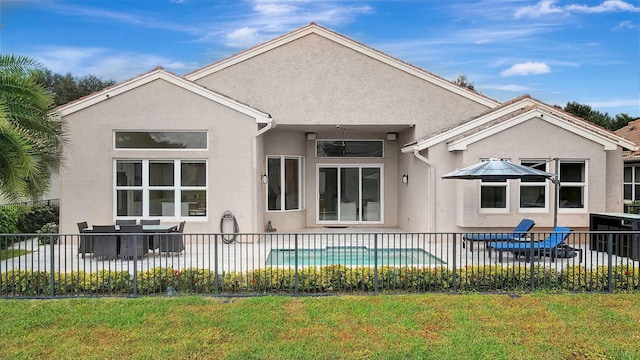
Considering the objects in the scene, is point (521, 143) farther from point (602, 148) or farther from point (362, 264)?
point (362, 264)

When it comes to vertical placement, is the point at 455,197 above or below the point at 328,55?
below

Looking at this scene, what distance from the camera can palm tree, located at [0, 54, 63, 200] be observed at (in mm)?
10828

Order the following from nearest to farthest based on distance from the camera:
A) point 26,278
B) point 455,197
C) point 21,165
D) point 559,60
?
point 26,278
point 21,165
point 455,197
point 559,60

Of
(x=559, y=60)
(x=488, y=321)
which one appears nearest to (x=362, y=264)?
(x=488, y=321)

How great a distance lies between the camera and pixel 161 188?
15.1m

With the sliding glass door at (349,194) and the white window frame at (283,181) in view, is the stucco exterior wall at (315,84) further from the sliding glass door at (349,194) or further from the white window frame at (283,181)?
the sliding glass door at (349,194)

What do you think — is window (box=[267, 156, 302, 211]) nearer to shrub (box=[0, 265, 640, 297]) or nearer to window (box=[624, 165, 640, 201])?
shrub (box=[0, 265, 640, 297])

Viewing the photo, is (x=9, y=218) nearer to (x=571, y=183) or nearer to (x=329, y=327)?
(x=329, y=327)

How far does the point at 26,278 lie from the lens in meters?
8.68

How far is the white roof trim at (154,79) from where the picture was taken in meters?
14.8

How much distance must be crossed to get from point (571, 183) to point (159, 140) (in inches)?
512

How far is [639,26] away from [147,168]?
2541 cm

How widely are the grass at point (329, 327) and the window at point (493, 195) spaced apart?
20.5ft

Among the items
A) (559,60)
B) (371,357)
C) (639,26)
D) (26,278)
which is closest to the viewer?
(371,357)
